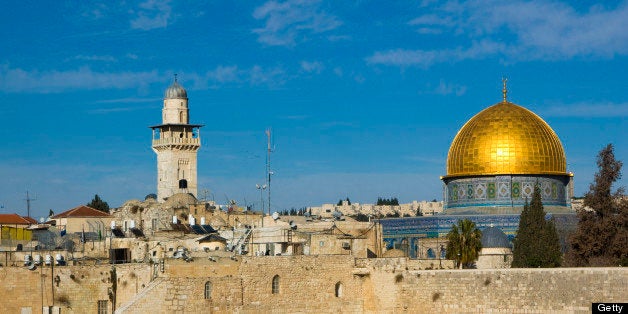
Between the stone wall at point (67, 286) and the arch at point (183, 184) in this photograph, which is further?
the arch at point (183, 184)

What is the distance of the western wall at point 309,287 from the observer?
30484mm

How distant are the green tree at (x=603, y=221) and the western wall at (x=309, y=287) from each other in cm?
470

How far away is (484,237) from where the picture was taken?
1623 inches

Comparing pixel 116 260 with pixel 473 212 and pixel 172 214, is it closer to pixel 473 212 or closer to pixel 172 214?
pixel 172 214

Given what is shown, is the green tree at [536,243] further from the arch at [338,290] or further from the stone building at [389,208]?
A: the stone building at [389,208]

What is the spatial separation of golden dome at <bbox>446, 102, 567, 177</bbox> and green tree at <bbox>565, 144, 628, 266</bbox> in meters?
12.3

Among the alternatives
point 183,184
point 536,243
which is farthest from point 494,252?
point 183,184

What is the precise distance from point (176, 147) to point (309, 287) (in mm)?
33996

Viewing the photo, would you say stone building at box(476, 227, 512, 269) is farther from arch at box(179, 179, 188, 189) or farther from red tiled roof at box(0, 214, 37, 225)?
arch at box(179, 179, 188, 189)

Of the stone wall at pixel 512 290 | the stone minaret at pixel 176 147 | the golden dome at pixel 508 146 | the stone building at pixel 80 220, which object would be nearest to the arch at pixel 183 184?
the stone minaret at pixel 176 147

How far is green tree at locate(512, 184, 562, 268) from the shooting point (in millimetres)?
36438

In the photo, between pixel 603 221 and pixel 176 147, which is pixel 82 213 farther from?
pixel 603 221

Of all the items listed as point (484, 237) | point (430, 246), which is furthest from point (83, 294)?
point (430, 246)

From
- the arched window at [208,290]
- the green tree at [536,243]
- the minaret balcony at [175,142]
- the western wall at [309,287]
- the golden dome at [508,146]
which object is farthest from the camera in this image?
the minaret balcony at [175,142]
